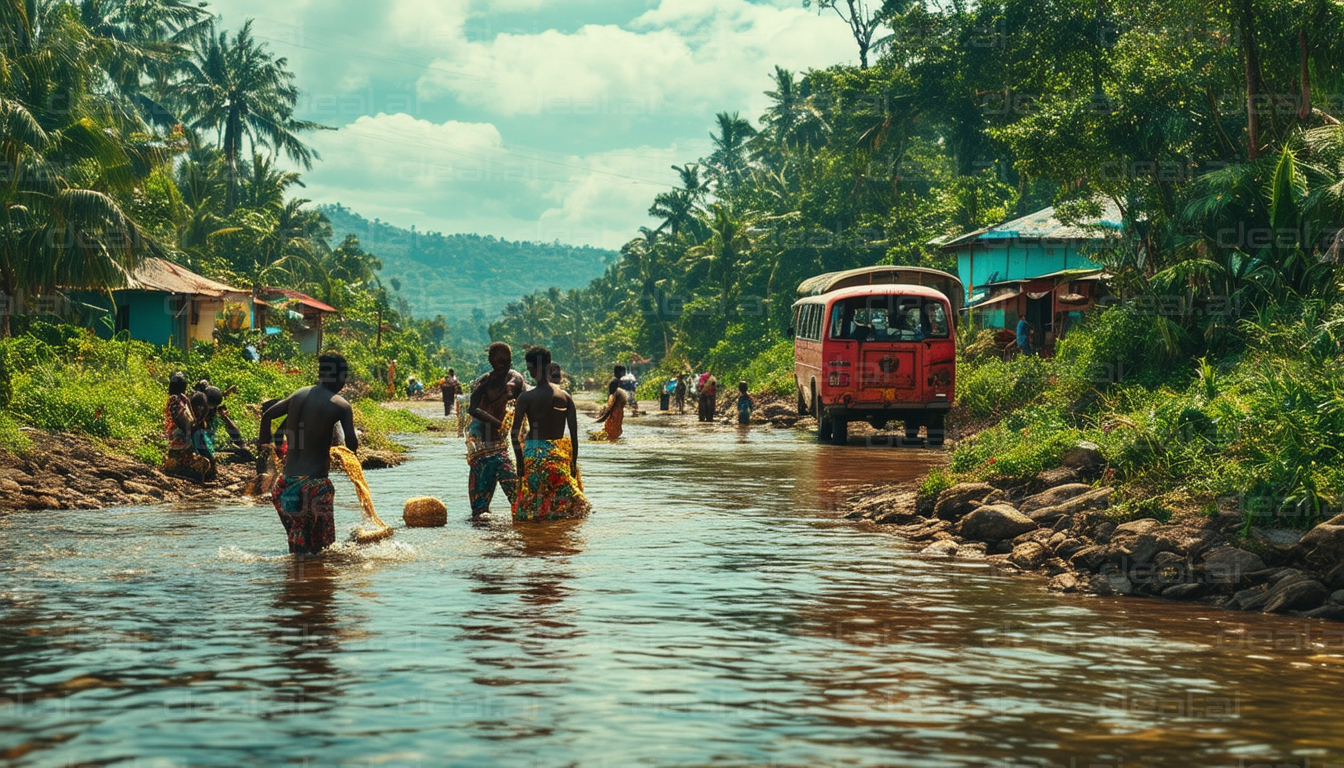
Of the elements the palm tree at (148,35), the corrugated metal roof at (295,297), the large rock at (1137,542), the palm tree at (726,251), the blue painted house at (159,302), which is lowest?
the large rock at (1137,542)

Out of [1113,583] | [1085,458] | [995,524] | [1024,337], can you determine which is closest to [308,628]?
[1113,583]

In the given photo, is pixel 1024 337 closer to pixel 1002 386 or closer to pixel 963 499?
pixel 1002 386

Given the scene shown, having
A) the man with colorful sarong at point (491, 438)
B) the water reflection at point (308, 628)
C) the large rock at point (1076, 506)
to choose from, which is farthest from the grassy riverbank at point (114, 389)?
the large rock at point (1076, 506)

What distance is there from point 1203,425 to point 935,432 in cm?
1235

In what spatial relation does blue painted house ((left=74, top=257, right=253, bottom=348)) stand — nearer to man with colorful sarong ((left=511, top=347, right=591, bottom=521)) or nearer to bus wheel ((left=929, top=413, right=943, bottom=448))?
bus wheel ((left=929, top=413, right=943, bottom=448))

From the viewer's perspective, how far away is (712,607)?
904cm

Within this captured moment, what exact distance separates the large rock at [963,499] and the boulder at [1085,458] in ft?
2.61

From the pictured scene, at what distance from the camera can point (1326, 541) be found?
9516 millimetres

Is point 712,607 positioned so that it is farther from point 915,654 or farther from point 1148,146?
point 1148,146

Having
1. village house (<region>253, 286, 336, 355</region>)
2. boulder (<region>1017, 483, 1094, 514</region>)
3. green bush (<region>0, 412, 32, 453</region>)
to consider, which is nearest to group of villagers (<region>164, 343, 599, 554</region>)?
green bush (<region>0, 412, 32, 453</region>)

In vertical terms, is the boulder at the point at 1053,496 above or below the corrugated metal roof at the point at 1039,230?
below

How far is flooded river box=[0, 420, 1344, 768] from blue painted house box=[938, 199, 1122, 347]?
2163 centimetres

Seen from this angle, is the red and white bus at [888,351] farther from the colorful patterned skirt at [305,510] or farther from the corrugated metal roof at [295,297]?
the corrugated metal roof at [295,297]

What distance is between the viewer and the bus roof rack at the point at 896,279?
1129 inches
